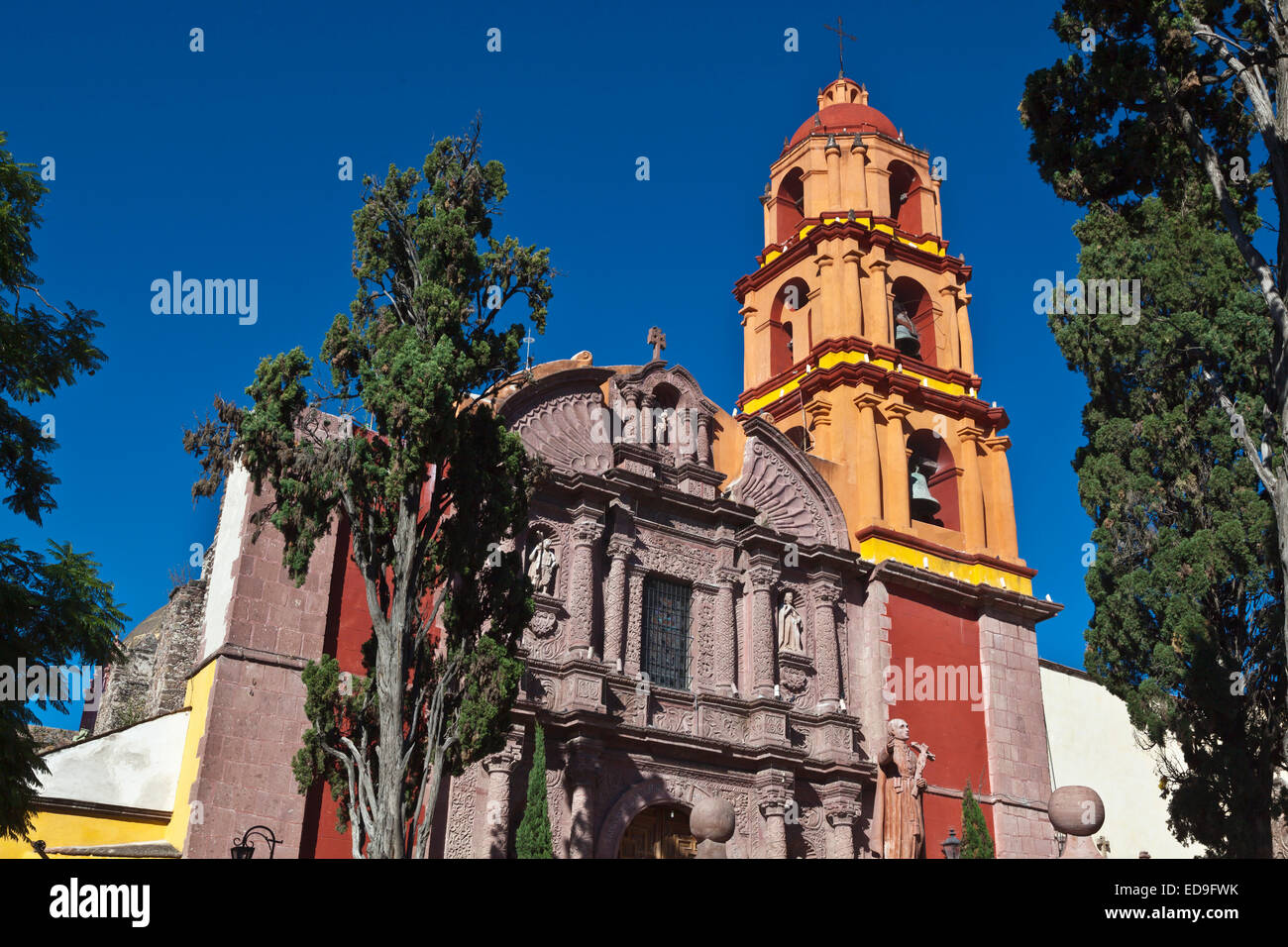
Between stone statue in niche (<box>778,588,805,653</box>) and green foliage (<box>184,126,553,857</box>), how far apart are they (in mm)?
8183

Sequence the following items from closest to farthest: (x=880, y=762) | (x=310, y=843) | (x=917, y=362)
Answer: (x=310, y=843)
(x=880, y=762)
(x=917, y=362)

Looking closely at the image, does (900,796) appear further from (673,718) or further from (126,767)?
(126,767)

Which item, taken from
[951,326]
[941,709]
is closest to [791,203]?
[951,326]

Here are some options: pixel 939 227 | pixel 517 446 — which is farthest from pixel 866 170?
pixel 517 446

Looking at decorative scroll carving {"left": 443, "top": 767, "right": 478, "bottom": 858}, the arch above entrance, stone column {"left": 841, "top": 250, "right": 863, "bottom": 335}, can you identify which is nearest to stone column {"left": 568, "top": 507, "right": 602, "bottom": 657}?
the arch above entrance

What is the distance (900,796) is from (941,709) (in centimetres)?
256

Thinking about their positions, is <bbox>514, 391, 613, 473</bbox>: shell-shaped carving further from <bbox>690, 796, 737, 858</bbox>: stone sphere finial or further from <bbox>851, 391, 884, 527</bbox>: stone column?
<bbox>690, 796, 737, 858</bbox>: stone sphere finial

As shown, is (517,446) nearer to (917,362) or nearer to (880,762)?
(880,762)

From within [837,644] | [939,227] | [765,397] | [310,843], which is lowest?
[310,843]

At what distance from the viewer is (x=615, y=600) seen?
18.8 meters

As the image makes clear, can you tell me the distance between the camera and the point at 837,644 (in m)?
21.0

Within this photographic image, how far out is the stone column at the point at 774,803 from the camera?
59.6 ft

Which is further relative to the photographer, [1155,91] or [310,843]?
[310,843]

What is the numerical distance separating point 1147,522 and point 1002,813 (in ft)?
22.3
